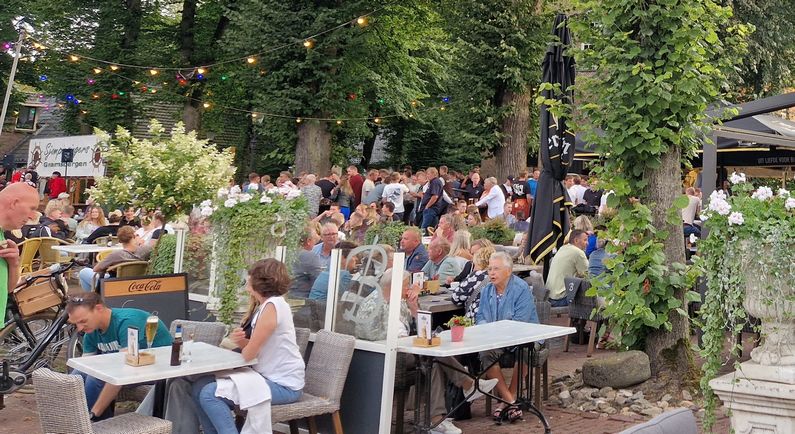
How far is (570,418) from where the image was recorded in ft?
24.7

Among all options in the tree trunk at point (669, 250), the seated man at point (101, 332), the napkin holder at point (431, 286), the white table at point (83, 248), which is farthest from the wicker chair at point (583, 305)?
the white table at point (83, 248)

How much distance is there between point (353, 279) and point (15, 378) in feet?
10.3

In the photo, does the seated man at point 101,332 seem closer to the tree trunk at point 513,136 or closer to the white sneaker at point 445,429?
the white sneaker at point 445,429

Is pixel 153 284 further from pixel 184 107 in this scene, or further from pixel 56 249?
pixel 184 107

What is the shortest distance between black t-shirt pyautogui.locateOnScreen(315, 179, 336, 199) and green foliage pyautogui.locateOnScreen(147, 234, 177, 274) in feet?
30.6

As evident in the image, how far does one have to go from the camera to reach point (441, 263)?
1035cm

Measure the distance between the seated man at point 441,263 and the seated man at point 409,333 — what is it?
8.39 ft

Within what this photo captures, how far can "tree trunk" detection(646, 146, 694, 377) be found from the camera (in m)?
8.06

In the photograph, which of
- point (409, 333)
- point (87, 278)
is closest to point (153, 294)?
point (87, 278)

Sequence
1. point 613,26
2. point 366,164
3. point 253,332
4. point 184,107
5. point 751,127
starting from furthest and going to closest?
point 366,164
point 184,107
point 751,127
point 613,26
point 253,332

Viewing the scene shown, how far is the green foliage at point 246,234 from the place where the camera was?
7.47 metres

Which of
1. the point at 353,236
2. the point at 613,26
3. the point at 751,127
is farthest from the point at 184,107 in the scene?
the point at 613,26

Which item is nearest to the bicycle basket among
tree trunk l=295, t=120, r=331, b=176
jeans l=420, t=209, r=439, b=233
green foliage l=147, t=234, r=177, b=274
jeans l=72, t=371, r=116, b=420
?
green foliage l=147, t=234, r=177, b=274

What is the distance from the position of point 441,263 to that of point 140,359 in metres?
5.22
